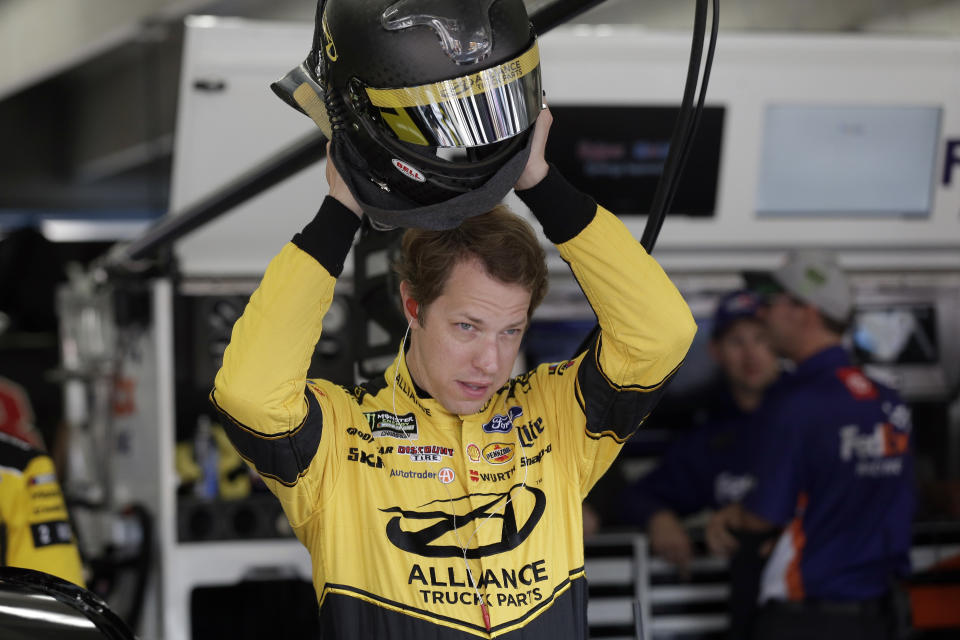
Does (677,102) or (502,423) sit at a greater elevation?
(677,102)

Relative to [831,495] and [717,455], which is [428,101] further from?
[717,455]

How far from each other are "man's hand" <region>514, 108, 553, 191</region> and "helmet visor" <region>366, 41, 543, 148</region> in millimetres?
114

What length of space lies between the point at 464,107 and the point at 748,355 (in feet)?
8.90

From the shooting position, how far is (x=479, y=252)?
1.54 meters

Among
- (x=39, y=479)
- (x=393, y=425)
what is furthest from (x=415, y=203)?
(x=39, y=479)

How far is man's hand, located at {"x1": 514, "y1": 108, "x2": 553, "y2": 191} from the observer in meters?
1.40

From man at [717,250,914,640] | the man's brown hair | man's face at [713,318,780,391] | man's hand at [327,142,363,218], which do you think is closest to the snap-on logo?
man's hand at [327,142,363,218]

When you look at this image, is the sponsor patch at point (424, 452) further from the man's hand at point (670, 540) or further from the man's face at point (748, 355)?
the man's face at point (748, 355)

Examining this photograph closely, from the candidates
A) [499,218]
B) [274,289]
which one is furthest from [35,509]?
[499,218]

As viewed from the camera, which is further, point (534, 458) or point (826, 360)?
point (826, 360)

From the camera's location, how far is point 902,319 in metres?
4.04

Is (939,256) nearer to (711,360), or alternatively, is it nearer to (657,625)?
(711,360)

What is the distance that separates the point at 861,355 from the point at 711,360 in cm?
58

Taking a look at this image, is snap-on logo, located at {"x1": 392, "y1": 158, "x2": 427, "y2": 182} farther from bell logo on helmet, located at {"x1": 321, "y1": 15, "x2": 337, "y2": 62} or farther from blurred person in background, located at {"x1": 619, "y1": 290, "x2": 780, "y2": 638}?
blurred person in background, located at {"x1": 619, "y1": 290, "x2": 780, "y2": 638}
